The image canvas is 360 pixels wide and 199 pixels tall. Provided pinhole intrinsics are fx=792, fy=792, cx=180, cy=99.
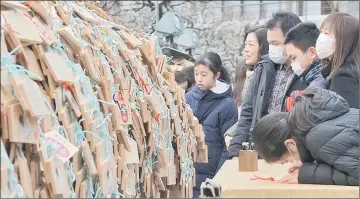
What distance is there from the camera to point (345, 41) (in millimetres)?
4535

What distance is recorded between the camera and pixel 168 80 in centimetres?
405

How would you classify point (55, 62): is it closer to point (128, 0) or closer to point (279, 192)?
point (279, 192)

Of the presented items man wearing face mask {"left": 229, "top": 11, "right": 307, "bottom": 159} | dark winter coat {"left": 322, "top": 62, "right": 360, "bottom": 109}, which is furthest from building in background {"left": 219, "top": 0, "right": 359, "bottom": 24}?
dark winter coat {"left": 322, "top": 62, "right": 360, "bottom": 109}

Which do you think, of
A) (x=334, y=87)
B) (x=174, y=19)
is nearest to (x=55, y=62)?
(x=334, y=87)

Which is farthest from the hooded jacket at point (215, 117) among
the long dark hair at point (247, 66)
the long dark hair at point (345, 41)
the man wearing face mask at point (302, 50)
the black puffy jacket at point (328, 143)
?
the black puffy jacket at point (328, 143)

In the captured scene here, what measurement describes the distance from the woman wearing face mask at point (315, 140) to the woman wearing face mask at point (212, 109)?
7.09 ft

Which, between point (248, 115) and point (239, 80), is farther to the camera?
point (239, 80)

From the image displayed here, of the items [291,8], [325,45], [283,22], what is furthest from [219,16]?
[325,45]

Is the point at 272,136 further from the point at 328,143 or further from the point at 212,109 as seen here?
the point at 212,109

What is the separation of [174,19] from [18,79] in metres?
9.06

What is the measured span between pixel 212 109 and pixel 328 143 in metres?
2.69

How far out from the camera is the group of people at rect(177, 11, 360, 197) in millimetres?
3340

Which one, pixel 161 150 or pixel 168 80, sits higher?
pixel 168 80

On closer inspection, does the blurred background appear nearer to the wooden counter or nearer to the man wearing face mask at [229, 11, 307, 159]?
the man wearing face mask at [229, 11, 307, 159]
